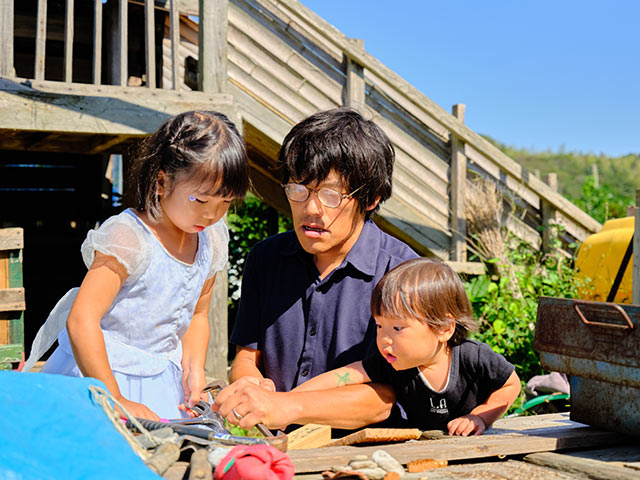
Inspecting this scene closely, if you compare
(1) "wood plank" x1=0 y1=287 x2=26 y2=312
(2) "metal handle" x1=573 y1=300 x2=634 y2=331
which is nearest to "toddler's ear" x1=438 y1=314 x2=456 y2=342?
(2) "metal handle" x1=573 y1=300 x2=634 y2=331

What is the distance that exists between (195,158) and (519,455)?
1.55 metres

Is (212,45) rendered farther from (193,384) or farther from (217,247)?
(193,384)

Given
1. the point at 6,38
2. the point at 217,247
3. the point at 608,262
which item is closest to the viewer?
the point at 217,247

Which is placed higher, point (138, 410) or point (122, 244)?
point (122, 244)

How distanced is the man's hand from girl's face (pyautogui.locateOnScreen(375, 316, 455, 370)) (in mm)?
390

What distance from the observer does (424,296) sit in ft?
7.86

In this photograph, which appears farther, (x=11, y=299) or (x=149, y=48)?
(x=149, y=48)

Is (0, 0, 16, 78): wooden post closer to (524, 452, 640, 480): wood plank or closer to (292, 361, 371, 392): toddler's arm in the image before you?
(292, 361, 371, 392): toddler's arm

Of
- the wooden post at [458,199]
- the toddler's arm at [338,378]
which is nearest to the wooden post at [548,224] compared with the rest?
the wooden post at [458,199]

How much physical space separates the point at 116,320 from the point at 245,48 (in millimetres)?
4796

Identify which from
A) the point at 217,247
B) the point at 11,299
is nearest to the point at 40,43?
the point at 11,299

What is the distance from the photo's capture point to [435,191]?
24.0 feet

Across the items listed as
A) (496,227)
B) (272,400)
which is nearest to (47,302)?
(496,227)

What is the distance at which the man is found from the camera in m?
2.57
